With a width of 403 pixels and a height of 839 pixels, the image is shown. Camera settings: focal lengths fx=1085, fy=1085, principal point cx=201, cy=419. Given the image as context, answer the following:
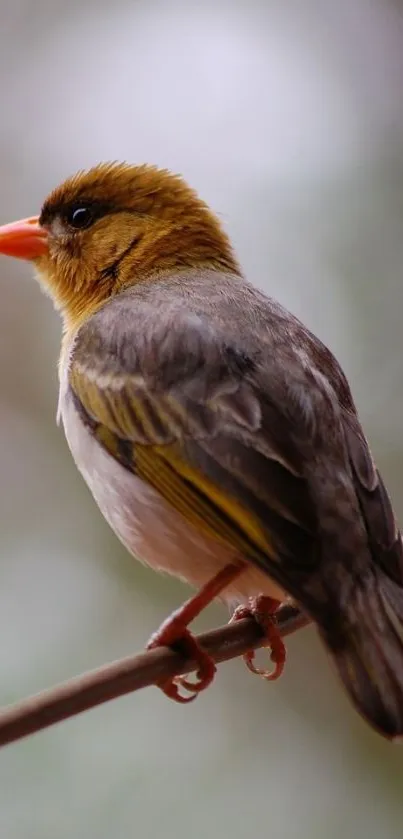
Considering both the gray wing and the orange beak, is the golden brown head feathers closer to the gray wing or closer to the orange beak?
the orange beak

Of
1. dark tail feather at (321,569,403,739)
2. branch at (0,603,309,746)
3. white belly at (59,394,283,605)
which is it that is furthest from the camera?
white belly at (59,394,283,605)

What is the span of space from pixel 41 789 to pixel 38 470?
3.08 ft

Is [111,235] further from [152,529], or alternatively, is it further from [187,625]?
[187,625]

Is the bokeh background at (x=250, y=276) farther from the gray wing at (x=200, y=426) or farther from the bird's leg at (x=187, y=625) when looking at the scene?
the bird's leg at (x=187, y=625)

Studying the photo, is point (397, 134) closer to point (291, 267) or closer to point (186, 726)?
point (291, 267)

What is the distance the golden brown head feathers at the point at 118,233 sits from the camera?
232 cm

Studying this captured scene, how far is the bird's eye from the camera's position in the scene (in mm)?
2426

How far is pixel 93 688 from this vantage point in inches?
53.5

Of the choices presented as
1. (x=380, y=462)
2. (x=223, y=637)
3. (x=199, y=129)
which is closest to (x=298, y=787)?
(x=380, y=462)

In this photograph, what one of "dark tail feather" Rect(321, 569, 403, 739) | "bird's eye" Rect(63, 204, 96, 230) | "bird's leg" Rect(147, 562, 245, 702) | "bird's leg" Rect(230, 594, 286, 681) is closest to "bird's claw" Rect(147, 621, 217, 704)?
"bird's leg" Rect(147, 562, 245, 702)

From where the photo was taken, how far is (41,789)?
270cm

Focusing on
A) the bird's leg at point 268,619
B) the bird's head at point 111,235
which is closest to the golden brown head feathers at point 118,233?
the bird's head at point 111,235

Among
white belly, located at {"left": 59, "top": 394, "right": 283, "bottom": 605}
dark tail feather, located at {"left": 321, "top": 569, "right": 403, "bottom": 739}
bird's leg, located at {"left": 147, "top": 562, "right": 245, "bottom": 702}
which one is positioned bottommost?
dark tail feather, located at {"left": 321, "top": 569, "right": 403, "bottom": 739}

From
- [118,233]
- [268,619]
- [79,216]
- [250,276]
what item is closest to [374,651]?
[268,619]
